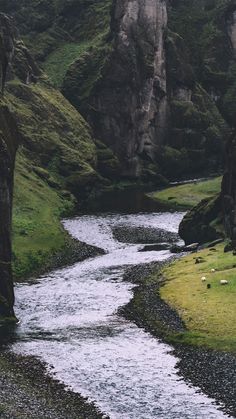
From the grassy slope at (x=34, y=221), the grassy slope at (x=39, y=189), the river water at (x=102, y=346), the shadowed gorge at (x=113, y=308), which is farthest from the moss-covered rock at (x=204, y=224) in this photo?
the grassy slope at (x=34, y=221)

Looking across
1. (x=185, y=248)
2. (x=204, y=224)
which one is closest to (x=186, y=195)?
(x=204, y=224)

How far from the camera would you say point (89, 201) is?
179500 millimetres

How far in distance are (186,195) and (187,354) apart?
131 m

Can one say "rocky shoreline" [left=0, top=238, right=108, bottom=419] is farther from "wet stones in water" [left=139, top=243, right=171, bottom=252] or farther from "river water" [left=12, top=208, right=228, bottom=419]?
"wet stones in water" [left=139, top=243, right=171, bottom=252]

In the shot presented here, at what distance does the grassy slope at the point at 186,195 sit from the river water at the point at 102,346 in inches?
2823

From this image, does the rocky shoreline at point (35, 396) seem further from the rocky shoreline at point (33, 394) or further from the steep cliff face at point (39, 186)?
the steep cliff face at point (39, 186)

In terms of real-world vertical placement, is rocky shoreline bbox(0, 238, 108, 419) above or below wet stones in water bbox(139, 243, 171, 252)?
above

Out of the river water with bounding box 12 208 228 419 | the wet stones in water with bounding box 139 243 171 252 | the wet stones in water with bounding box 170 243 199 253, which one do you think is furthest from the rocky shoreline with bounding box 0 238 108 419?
the wet stones in water with bounding box 139 243 171 252

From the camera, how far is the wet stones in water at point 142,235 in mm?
126688

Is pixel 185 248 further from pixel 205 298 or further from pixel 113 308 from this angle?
pixel 113 308

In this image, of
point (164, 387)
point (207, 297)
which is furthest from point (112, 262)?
point (164, 387)

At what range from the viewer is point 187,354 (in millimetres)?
59219

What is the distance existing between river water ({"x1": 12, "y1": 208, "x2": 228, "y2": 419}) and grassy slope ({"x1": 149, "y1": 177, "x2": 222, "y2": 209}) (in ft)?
235

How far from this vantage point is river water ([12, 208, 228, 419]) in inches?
1886
